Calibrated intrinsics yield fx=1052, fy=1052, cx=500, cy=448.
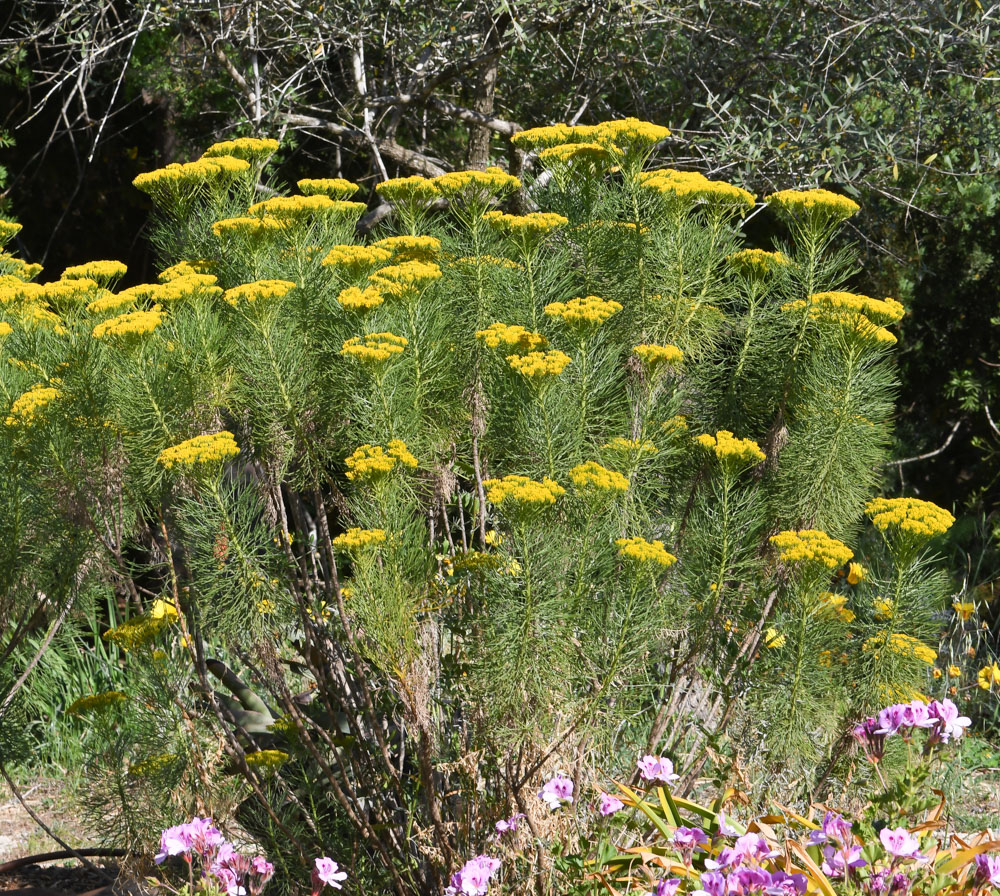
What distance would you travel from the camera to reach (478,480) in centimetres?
253

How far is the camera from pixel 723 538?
228 cm

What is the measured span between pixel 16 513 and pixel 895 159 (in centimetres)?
325

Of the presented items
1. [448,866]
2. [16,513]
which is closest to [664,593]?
[448,866]

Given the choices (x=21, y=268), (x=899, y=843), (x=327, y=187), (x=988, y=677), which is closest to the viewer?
(x=899, y=843)

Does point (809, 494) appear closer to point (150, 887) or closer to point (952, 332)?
point (150, 887)

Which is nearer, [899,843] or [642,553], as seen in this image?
[899,843]

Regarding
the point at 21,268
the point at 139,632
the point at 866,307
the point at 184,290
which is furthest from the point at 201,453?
the point at 21,268

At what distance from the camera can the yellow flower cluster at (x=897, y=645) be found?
7.34 feet

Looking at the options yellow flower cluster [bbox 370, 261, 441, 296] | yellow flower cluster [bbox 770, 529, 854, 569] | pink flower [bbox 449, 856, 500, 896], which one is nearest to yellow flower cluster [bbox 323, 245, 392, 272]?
yellow flower cluster [bbox 370, 261, 441, 296]

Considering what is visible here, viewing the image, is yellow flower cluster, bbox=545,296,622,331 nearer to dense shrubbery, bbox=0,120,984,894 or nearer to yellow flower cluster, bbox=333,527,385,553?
dense shrubbery, bbox=0,120,984,894

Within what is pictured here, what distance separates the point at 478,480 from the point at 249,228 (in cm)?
79

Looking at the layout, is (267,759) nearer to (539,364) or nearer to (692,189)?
(539,364)

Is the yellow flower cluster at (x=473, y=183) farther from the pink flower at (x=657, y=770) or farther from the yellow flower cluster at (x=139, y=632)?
the pink flower at (x=657, y=770)

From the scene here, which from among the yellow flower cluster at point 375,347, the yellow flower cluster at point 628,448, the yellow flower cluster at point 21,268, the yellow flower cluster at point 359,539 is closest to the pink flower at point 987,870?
the yellow flower cluster at point 628,448
